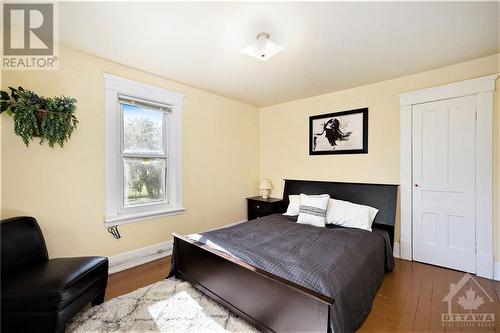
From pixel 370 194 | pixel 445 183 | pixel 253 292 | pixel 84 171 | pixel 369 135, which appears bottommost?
pixel 253 292

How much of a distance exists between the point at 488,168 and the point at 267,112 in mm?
3274

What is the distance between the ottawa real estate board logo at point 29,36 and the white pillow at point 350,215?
11.5 ft

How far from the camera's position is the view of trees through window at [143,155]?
2.81m

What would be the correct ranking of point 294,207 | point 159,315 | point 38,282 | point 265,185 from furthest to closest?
point 265,185
point 294,207
point 159,315
point 38,282

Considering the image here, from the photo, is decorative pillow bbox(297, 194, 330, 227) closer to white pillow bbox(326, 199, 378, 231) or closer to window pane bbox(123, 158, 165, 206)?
white pillow bbox(326, 199, 378, 231)

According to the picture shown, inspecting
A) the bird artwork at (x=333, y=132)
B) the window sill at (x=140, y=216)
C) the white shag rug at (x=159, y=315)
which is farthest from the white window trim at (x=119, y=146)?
the bird artwork at (x=333, y=132)

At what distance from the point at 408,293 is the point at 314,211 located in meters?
1.22

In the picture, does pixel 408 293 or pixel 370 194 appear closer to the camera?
pixel 408 293

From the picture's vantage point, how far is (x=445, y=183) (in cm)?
270

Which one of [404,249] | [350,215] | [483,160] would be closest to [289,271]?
[350,215]

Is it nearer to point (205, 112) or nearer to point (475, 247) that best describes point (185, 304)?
point (205, 112)

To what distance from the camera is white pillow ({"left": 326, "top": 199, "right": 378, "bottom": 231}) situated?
2795mm

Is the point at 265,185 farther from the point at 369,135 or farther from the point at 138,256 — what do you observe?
the point at 138,256

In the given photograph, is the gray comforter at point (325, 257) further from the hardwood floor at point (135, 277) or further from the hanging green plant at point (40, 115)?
the hanging green plant at point (40, 115)
